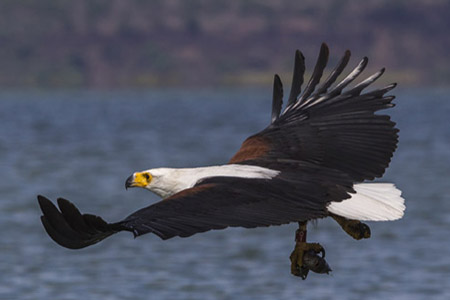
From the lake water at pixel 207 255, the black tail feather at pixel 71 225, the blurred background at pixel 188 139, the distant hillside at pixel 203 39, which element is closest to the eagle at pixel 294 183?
the black tail feather at pixel 71 225

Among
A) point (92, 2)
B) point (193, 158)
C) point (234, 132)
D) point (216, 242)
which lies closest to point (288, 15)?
point (92, 2)

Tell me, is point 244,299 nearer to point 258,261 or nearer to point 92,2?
point 258,261

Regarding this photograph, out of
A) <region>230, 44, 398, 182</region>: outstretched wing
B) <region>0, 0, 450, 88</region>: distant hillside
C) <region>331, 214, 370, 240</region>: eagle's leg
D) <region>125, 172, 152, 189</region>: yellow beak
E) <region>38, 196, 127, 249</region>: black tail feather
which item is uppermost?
<region>0, 0, 450, 88</region>: distant hillside

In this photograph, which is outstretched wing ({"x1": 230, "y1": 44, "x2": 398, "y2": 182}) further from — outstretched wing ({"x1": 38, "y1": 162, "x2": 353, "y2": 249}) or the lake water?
the lake water

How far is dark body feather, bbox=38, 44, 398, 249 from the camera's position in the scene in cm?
715

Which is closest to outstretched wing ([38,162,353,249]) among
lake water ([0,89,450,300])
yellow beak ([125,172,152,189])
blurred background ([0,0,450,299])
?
yellow beak ([125,172,152,189])

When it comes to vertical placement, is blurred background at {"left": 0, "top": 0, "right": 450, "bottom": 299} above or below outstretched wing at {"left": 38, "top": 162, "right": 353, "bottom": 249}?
above

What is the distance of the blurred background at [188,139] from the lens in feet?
58.7

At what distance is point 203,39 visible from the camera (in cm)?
16650

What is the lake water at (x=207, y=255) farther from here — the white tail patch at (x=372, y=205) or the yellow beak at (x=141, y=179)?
the yellow beak at (x=141, y=179)

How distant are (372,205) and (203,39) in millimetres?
159027

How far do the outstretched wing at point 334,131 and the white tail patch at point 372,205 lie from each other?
0.19 meters

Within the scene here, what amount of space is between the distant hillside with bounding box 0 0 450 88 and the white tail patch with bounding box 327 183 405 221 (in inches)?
5725

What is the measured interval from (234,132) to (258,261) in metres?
47.0
